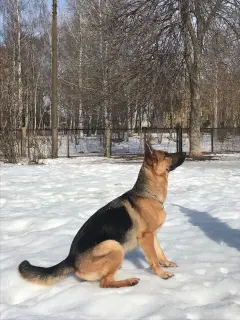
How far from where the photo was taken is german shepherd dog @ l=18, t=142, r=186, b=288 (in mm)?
3510

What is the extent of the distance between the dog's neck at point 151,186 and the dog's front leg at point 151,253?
418mm

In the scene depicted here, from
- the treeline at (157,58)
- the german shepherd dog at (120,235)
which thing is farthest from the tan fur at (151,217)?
the treeline at (157,58)

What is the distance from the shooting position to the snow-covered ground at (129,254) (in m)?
3.11

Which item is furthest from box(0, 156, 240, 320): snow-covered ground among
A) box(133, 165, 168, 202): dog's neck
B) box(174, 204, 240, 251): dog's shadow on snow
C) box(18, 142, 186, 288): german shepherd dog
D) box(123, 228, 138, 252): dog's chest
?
box(133, 165, 168, 202): dog's neck

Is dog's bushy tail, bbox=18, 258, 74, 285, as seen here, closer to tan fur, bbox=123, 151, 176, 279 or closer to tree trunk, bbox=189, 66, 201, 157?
tan fur, bbox=123, 151, 176, 279

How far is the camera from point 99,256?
349cm

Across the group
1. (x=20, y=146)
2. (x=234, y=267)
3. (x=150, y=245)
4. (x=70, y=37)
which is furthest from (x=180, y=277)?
(x=70, y=37)

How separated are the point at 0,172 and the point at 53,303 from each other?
9.41 meters

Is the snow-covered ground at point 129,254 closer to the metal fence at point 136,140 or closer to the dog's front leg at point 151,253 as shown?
the dog's front leg at point 151,253

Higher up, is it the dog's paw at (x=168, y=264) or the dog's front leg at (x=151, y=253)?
the dog's front leg at (x=151, y=253)

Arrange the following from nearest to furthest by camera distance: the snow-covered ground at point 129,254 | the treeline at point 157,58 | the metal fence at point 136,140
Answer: the snow-covered ground at point 129,254
the treeline at point 157,58
the metal fence at point 136,140

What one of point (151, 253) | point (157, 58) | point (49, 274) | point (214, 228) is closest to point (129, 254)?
point (151, 253)

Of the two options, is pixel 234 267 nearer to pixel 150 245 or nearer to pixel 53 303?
pixel 150 245

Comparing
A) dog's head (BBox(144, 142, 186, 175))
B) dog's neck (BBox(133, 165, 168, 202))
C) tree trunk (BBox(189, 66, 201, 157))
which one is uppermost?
tree trunk (BBox(189, 66, 201, 157))
